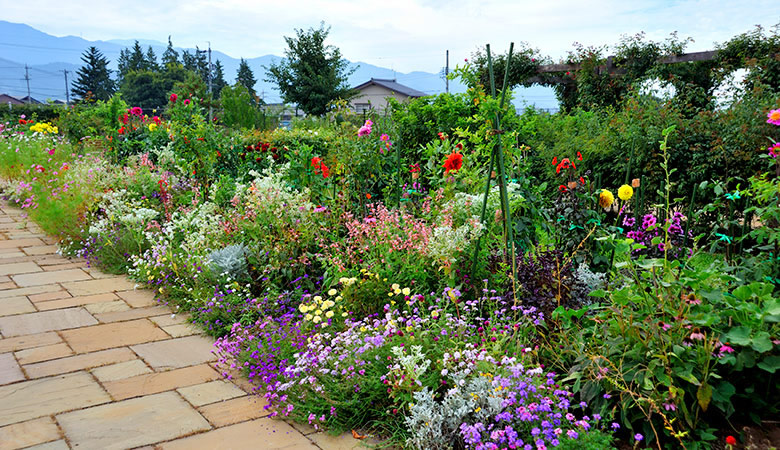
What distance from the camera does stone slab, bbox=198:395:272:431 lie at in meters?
A: 2.35

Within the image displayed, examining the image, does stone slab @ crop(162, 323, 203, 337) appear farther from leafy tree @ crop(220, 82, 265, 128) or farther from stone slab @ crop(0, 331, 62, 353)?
leafy tree @ crop(220, 82, 265, 128)

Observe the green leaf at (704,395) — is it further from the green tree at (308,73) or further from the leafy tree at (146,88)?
the leafy tree at (146,88)

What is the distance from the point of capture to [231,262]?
3.71 metres

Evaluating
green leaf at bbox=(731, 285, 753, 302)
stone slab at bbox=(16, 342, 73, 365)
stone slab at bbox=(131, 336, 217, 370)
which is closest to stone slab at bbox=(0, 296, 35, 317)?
stone slab at bbox=(16, 342, 73, 365)

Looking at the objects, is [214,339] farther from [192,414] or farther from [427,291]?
[427,291]

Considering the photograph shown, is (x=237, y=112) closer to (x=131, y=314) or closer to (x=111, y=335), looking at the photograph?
(x=131, y=314)

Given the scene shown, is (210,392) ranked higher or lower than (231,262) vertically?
lower

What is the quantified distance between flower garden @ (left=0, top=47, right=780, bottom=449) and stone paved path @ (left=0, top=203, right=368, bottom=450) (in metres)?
0.14

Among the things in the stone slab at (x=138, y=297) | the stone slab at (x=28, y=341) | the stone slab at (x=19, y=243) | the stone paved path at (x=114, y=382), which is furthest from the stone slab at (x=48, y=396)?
the stone slab at (x=19, y=243)

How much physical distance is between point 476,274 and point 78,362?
2.21 m

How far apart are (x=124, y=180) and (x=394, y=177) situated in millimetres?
3307

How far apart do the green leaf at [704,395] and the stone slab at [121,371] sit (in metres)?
2.50

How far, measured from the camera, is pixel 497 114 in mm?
2693

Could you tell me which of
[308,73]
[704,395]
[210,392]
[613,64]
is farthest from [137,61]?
[704,395]
